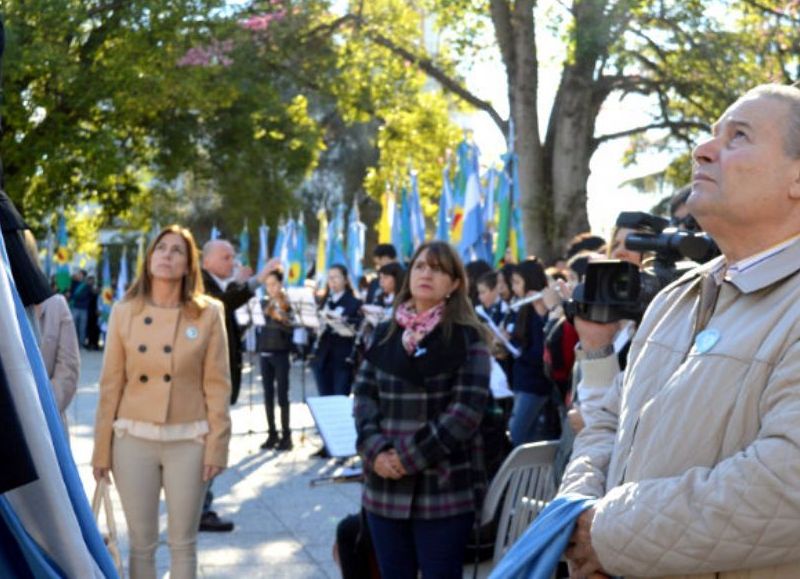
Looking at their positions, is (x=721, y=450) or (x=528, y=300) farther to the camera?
(x=528, y=300)

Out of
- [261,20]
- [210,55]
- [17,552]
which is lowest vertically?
[17,552]

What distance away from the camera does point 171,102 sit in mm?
24781

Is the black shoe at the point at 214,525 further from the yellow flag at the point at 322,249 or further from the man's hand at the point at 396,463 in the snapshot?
the yellow flag at the point at 322,249

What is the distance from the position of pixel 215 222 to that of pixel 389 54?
24.3m

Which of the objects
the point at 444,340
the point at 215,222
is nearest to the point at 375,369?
the point at 444,340

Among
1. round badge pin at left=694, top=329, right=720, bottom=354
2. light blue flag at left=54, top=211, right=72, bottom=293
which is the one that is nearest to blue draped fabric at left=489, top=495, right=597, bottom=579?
round badge pin at left=694, top=329, right=720, bottom=354

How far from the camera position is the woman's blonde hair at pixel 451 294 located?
5691 millimetres

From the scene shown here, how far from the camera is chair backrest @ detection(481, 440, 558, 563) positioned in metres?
5.07

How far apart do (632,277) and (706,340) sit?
127cm

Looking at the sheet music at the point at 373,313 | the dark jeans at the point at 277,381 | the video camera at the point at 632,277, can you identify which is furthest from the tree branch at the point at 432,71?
the video camera at the point at 632,277

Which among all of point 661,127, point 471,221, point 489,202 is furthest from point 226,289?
point 661,127

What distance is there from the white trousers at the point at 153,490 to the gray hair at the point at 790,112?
3.84 m

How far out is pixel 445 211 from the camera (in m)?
17.2

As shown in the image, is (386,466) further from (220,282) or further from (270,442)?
(270,442)
